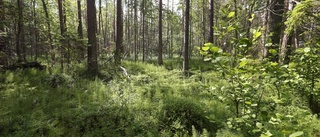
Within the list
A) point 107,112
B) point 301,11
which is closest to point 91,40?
point 107,112

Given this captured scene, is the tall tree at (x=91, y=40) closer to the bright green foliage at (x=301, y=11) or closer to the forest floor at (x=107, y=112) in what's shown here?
the forest floor at (x=107, y=112)

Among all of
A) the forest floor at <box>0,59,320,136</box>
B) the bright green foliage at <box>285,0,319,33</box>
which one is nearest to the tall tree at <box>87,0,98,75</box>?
the forest floor at <box>0,59,320,136</box>

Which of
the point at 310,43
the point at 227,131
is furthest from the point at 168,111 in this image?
the point at 310,43

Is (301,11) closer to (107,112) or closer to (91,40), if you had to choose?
(107,112)

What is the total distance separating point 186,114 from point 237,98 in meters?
2.62

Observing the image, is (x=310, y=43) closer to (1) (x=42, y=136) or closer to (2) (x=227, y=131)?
(2) (x=227, y=131)

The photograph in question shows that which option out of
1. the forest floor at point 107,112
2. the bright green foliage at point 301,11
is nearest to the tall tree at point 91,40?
the forest floor at point 107,112

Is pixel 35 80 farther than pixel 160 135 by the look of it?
Yes

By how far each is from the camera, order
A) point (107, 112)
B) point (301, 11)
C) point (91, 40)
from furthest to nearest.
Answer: point (91, 40) → point (107, 112) → point (301, 11)

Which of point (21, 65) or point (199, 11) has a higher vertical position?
point (199, 11)

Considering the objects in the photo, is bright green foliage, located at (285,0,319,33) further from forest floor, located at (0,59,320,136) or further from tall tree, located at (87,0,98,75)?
tall tree, located at (87,0,98,75)

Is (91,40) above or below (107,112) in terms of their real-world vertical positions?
above

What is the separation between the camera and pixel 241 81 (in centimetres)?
227

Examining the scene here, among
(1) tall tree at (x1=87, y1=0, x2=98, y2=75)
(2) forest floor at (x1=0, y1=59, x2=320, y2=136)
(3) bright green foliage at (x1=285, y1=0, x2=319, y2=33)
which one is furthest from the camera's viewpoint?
(1) tall tree at (x1=87, y1=0, x2=98, y2=75)
